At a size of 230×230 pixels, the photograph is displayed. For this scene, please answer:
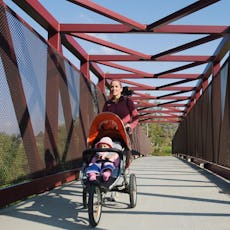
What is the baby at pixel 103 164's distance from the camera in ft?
13.1

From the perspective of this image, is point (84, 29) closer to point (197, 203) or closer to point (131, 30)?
point (131, 30)

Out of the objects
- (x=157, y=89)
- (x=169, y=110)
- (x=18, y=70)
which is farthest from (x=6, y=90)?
(x=169, y=110)

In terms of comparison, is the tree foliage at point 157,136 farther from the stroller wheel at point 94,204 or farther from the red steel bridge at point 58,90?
the stroller wheel at point 94,204

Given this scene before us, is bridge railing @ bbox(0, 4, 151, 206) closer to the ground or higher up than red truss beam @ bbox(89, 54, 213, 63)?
closer to the ground

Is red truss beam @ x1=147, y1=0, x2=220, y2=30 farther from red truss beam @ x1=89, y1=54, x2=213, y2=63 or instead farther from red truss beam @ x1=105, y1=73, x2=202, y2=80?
red truss beam @ x1=105, y1=73, x2=202, y2=80

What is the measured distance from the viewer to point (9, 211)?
4.50 m

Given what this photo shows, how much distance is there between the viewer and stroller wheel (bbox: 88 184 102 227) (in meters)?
3.59

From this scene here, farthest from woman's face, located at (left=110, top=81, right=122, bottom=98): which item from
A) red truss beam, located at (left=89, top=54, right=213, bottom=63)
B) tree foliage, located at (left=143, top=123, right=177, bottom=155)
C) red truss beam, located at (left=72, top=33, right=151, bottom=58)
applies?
tree foliage, located at (left=143, top=123, right=177, bottom=155)

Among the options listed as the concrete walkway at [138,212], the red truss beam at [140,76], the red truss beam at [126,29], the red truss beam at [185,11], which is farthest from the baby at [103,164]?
the red truss beam at [140,76]

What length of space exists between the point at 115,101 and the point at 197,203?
5.21 ft

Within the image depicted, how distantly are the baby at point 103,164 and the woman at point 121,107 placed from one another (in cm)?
74

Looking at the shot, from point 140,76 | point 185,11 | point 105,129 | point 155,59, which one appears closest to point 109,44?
point 155,59

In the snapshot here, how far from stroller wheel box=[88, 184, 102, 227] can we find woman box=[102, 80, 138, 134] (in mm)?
1411

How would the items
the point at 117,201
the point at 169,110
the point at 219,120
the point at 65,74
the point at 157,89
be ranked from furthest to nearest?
1. the point at 169,110
2. the point at 157,89
3. the point at 219,120
4. the point at 65,74
5. the point at 117,201
